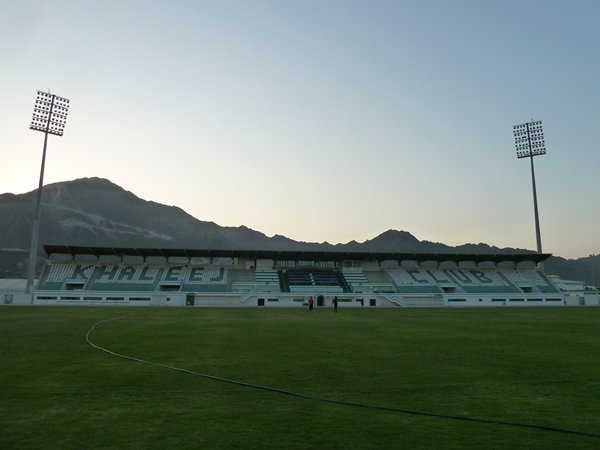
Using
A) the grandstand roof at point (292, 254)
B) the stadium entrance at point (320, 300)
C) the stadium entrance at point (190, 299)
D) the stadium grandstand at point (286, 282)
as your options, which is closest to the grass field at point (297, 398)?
the stadium entrance at point (190, 299)

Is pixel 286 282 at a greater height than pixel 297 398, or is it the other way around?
pixel 286 282

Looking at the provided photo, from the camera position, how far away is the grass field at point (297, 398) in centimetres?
617

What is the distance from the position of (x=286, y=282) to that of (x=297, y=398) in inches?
2267

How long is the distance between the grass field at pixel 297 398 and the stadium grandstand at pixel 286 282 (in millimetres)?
41101

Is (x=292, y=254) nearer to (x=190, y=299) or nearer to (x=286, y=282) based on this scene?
(x=286, y=282)

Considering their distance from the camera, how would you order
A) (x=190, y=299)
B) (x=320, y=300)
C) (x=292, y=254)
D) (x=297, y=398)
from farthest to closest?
(x=292, y=254), (x=320, y=300), (x=190, y=299), (x=297, y=398)

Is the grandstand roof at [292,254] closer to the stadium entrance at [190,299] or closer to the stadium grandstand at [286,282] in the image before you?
the stadium grandstand at [286,282]

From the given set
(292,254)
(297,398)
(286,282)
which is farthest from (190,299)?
(297,398)

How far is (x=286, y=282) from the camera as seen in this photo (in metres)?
65.6

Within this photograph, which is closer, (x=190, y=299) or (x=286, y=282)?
(x=190, y=299)

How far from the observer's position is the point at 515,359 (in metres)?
13.1

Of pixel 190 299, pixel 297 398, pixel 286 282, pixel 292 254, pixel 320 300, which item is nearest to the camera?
pixel 297 398

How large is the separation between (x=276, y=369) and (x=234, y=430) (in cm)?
490

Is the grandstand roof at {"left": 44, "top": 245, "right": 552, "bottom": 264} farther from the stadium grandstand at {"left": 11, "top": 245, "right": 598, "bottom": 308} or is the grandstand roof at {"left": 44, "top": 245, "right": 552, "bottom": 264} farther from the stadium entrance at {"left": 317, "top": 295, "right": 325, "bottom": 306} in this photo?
the stadium entrance at {"left": 317, "top": 295, "right": 325, "bottom": 306}
